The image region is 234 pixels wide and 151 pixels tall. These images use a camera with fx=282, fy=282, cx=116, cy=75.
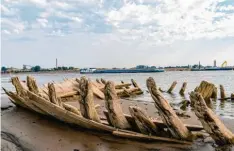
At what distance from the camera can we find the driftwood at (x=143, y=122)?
751cm

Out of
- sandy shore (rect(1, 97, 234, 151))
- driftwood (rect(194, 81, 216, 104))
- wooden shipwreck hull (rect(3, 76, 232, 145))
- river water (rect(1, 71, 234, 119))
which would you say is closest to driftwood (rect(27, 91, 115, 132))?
wooden shipwreck hull (rect(3, 76, 232, 145))

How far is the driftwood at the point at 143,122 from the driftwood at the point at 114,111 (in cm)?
49

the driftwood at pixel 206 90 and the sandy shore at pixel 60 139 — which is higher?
the driftwood at pixel 206 90

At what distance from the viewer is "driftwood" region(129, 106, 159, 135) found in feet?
24.6

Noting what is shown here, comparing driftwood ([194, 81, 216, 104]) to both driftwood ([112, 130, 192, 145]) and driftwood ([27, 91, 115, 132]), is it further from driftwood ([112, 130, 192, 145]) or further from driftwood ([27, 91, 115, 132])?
driftwood ([112, 130, 192, 145])

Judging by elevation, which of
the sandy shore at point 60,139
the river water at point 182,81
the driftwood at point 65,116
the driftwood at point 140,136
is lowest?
the river water at point 182,81

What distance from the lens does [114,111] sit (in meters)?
8.11

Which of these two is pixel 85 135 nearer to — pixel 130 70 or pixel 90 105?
pixel 90 105

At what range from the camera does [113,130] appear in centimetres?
795

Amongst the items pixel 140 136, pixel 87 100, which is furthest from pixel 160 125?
pixel 87 100

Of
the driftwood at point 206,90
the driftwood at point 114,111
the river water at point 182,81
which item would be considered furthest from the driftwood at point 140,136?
the driftwood at point 206,90

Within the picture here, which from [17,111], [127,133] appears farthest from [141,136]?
[17,111]

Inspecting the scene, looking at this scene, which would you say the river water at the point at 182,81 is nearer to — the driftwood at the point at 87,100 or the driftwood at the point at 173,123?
the driftwood at the point at 173,123

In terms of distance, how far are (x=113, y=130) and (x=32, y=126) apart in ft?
9.99
